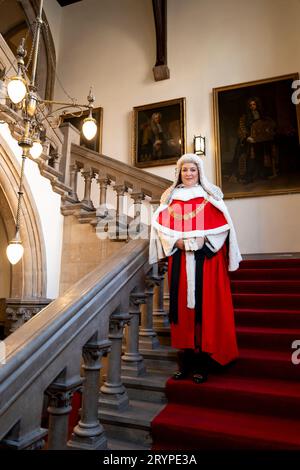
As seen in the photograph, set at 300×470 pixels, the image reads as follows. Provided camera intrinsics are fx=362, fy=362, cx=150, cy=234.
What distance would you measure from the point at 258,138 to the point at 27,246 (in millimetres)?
4330

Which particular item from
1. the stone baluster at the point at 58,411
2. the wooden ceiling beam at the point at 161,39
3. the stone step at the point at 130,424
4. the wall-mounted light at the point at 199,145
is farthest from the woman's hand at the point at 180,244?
the wooden ceiling beam at the point at 161,39

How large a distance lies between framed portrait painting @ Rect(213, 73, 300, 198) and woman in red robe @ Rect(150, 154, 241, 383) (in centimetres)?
383

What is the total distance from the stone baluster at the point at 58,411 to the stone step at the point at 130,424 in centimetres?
59

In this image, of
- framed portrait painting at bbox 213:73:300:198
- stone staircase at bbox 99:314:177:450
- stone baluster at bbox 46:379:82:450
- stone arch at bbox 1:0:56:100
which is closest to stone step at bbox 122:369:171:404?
stone staircase at bbox 99:314:177:450

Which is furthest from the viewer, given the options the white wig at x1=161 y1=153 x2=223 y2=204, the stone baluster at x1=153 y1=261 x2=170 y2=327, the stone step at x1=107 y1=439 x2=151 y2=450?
the stone baluster at x1=153 y1=261 x2=170 y2=327

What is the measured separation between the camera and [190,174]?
2.74m

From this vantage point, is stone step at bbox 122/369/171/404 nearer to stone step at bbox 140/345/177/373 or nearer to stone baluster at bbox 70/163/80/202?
stone step at bbox 140/345/177/373

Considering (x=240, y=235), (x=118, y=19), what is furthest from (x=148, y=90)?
(x=240, y=235)

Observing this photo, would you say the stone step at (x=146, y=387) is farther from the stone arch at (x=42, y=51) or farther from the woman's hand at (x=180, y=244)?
the stone arch at (x=42, y=51)

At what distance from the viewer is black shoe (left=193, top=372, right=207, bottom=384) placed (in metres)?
2.29

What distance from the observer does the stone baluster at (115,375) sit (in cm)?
214

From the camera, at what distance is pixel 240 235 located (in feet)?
20.3
